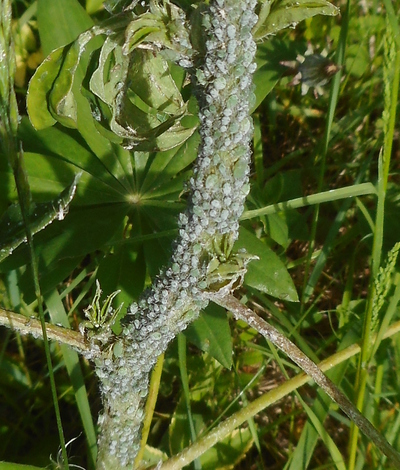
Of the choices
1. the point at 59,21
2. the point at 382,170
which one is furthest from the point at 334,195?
the point at 59,21

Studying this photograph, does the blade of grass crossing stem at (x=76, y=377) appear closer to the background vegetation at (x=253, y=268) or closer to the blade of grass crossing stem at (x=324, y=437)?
the background vegetation at (x=253, y=268)

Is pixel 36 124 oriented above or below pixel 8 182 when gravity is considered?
above

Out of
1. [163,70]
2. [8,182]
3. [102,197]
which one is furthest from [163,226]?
[163,70]

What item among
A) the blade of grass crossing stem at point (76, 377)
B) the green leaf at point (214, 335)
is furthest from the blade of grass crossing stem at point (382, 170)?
the blade of grass crossing stem at point (76, 377)

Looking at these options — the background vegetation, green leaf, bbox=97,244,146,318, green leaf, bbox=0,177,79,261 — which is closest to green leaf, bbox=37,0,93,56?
the background vegetation

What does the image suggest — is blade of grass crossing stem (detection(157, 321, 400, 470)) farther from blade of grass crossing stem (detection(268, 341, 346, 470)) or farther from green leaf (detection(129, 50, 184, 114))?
green leaf (detection(129, 50, 184, 114))

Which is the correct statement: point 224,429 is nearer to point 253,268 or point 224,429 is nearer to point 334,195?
point 253,268

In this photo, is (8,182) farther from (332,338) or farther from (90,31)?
(332,338)
